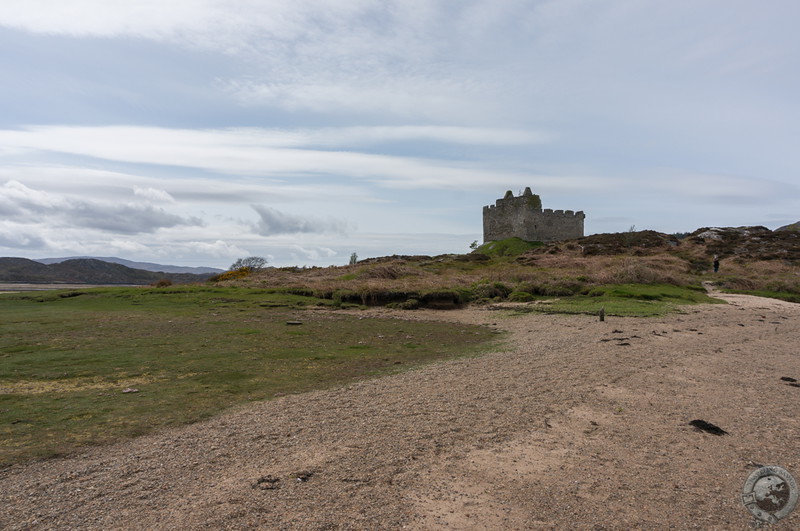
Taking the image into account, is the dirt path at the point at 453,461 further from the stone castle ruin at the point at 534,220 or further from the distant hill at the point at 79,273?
the distant hill at the point at 79,273

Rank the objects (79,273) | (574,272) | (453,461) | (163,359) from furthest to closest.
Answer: (79,273) < (574,272) < (163,359) < (453,461)

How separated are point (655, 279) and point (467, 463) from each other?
3028 cm

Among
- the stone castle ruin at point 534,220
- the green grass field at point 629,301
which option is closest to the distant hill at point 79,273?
the stone castle ruin at point 534,220

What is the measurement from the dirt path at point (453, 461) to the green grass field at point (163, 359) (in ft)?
3.44

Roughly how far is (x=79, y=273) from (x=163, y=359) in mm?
82589

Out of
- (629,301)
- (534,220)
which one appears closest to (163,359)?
(629,301)

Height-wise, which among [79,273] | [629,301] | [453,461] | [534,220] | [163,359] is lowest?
[453,461]

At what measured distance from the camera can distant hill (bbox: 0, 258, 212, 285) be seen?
237 feet

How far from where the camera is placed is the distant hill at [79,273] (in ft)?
237

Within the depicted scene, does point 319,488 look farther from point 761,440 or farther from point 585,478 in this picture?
point 761,440

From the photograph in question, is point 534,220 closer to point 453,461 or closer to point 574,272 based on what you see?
point 574,272

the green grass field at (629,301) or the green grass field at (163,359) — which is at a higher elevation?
the green grass field at (629,301)

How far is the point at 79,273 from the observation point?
8100cm

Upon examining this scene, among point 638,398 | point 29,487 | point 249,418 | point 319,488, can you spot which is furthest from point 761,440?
point 29,487
